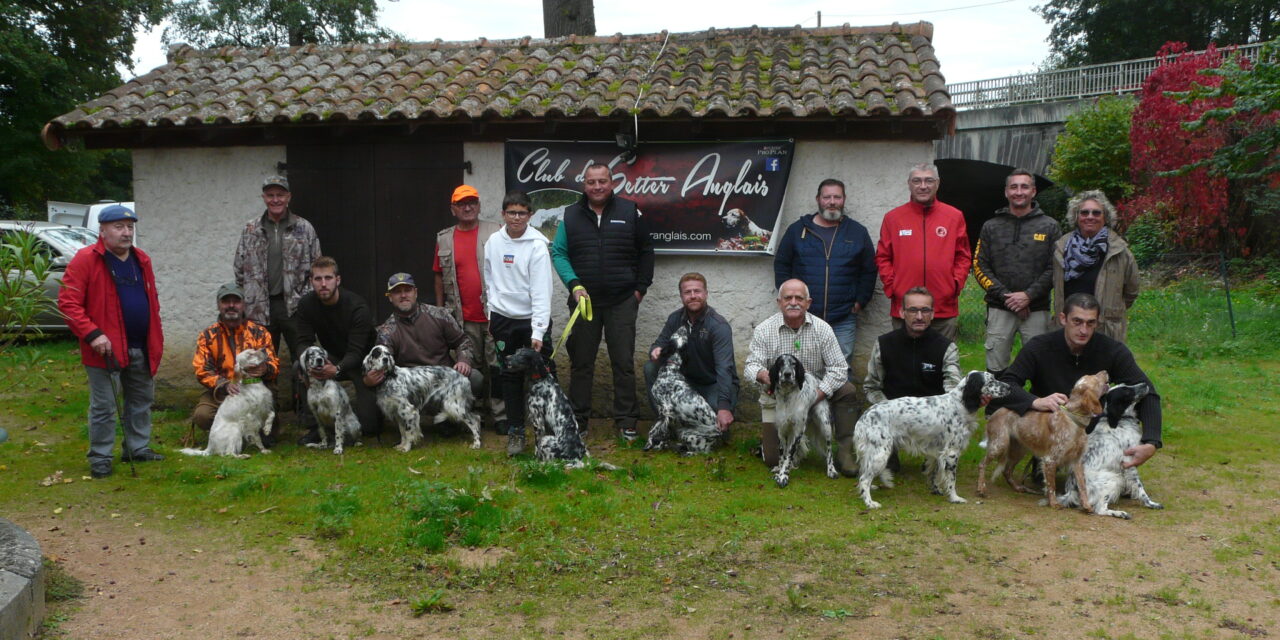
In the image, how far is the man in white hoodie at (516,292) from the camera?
7.05 meters

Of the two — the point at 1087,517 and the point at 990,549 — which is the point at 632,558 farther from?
the point at 1087,517

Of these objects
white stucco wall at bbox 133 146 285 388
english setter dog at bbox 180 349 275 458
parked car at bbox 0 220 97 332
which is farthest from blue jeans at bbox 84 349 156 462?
parked car at bbox 0 220 97 332

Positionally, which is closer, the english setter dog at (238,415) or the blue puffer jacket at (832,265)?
the english setter dog at (238,415)

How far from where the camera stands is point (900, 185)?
25.8ft

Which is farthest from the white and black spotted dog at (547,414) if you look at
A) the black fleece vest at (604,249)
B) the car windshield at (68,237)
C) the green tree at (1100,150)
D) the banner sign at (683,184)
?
the green tree at (1100,150)

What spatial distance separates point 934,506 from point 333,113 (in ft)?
18.8

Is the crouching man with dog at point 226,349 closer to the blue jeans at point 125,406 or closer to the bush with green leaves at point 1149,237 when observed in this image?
the blue jeans at point 125,406

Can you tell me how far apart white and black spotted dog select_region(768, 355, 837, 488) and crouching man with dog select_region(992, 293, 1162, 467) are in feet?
3.82

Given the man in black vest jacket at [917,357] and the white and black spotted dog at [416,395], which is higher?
the man in black vest jacket at [917,357]

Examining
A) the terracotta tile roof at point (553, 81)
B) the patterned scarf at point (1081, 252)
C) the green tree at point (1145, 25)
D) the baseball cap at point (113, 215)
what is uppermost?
the green tree at point (1145, 25)

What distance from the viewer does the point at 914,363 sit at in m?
6.40

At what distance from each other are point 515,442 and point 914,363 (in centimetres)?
291

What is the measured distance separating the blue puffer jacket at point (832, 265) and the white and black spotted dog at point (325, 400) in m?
3.57

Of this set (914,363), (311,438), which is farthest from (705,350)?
(311,438)
